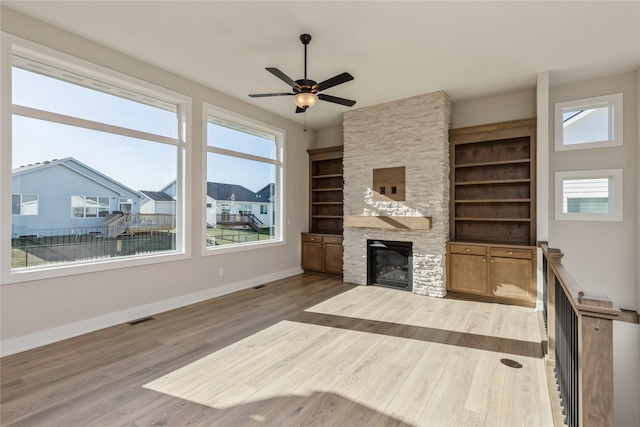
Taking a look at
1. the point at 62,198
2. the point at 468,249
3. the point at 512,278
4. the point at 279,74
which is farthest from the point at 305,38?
the point at 512,278

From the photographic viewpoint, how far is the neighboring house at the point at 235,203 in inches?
194

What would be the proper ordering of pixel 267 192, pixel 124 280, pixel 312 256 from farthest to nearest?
pixel 312 256
pixel 267 192
pixel 124 280

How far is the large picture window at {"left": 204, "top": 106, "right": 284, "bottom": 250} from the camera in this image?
502cm

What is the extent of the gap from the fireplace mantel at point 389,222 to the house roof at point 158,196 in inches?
122

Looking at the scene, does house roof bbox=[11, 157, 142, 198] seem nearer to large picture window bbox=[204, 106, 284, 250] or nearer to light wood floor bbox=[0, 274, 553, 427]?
large picture window bbox=[204, 106, 284, 250]

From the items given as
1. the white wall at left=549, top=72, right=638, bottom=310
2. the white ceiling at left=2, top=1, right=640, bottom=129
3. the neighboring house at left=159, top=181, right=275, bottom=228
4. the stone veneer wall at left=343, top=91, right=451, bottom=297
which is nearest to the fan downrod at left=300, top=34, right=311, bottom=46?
the white ceiling at left=2, top=1, right=640, bottom=129

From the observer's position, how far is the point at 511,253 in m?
4.48

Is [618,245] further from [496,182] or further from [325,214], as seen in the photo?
[325,214]

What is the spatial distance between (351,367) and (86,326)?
3.06 metres

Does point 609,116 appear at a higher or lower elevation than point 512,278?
higher

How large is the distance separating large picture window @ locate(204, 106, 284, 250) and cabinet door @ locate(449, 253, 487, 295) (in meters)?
3.39

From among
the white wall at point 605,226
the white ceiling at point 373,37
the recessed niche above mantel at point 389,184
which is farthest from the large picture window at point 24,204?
the white wall at point 605,226

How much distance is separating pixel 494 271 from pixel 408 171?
2083 mm

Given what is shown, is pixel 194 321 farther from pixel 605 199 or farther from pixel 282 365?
pixel 605 199
